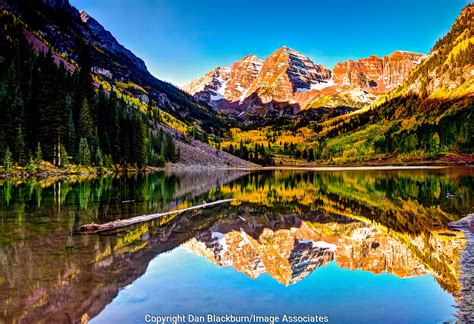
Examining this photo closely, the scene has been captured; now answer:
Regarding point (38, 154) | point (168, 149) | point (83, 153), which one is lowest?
point (38, 154)

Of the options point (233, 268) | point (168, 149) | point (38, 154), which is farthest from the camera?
point (168, 149)

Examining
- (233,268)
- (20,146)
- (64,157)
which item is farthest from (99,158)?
(233,268)

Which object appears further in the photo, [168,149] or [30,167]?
[168,149]

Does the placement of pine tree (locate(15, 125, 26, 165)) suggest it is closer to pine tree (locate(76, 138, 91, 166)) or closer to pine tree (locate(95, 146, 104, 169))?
pine tree (locate(76, 138, 91, 166))

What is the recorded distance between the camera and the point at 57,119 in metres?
92.6

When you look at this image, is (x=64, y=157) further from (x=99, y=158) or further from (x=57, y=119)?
(x=99, y=158)

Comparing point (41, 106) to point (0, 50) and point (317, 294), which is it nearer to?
point (0, 50)

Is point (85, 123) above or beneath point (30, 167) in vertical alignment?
above

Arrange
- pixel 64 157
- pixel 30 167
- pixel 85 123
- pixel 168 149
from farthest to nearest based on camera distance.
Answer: pixel 168 149
pixel 85 123
pixel 64 157
pixel 30 167

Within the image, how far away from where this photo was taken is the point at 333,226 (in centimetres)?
2675

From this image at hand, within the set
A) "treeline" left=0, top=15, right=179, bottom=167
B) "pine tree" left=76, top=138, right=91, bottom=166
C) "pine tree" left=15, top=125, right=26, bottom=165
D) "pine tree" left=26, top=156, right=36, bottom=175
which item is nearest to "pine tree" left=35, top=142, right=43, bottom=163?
"treeline" left=0, top=15, right=179, bottom=167

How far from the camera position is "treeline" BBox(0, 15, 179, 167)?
8312 cm

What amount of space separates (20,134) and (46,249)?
248ft

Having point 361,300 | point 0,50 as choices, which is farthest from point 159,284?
point 0,50
